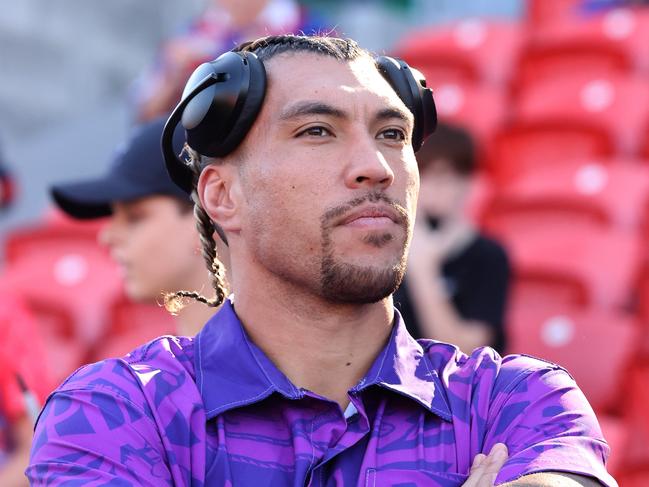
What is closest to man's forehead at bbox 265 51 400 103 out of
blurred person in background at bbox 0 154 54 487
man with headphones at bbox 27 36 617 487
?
man with headphones at bbox 27 36 617 487

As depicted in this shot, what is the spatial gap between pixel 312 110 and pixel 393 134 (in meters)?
0.13

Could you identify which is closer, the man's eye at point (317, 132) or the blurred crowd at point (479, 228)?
the man's eye at point (317, 132)

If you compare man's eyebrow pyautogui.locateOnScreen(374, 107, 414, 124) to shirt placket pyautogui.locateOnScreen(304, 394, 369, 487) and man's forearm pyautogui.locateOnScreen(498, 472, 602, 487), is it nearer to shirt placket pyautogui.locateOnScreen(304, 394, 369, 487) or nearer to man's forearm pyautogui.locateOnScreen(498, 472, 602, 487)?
shirt placket pyautogui.locateOnScreen(304, 394, 369, 487)

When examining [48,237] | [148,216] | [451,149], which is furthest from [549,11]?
[148,216]

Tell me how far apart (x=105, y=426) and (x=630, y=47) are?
Answer: 4.71m

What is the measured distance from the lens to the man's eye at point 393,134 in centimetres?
169

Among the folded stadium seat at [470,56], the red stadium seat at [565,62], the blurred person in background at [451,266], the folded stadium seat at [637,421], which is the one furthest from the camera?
the folded stadium seat at [470,56]

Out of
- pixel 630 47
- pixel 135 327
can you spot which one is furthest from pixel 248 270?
pixel 630 47

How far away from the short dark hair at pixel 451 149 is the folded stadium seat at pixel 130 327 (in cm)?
103

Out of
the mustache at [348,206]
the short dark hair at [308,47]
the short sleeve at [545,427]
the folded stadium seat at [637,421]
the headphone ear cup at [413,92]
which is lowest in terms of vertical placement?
the folded stadium seat at [637,421]

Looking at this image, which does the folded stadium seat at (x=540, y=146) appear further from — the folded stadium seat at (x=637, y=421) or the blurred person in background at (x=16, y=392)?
the blurred person in background at (x=16, y=392)

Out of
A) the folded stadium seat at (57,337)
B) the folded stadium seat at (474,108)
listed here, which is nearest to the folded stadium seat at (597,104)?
the folded stadium seat at (474,108)

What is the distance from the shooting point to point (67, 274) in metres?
4.74

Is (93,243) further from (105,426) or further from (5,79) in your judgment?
(105,426)
